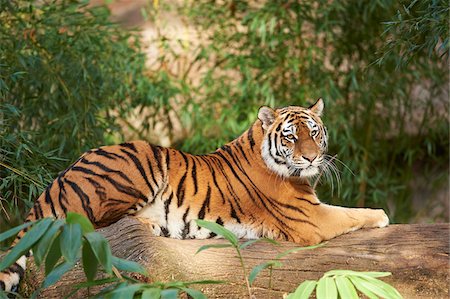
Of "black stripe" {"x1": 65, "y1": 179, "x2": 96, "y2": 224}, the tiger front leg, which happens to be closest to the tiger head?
the tiger front leg

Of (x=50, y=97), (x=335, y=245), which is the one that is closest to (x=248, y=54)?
(x=50, y=97)

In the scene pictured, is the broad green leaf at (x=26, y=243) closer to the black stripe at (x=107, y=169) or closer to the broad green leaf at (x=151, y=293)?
the broad green leaf at (x=151, y=293)

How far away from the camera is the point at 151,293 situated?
7.73 feet

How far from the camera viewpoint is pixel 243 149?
13.0ft

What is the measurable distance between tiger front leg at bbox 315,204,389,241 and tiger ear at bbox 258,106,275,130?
440 millimetres

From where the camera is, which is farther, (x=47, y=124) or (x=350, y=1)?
(x=350, y=1)

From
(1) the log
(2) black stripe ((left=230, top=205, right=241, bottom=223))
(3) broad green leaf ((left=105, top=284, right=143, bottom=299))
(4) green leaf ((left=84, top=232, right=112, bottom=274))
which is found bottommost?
(1) the log

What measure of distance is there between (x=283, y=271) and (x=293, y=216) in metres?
0.40

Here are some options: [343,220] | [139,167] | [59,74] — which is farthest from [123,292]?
[59,74]

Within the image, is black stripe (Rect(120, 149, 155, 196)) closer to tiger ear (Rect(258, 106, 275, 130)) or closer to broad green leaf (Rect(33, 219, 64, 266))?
tiger ear (Rect(258, 106, 275, 130))

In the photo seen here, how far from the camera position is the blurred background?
5.15 metres

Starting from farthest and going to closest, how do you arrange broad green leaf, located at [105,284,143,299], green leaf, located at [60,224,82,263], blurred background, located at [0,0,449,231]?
blurred background, located at [0,0,449,231] → broad green leaf, located at [105,284,143,299] → green leaf, located at [60,224,82,263]

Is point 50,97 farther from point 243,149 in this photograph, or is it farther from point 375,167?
point 375,167

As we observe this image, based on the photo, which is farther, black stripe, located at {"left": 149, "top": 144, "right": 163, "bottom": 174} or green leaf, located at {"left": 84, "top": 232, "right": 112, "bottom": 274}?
black stripe, located at {"left": 149, "top": 144, "right": 163, "bottom": 174}
